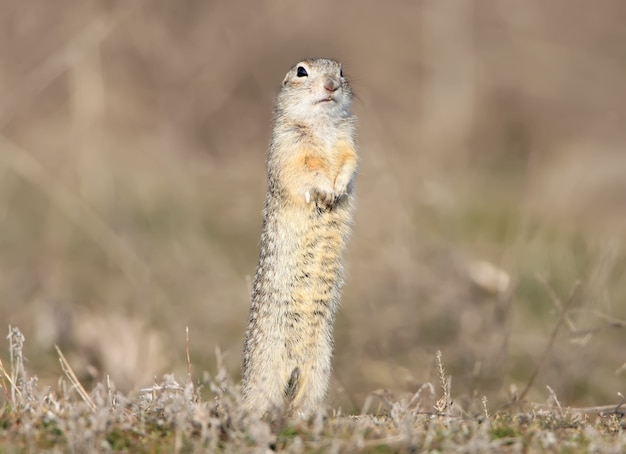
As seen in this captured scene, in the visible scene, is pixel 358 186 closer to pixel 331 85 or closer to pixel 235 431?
pixel 331 85

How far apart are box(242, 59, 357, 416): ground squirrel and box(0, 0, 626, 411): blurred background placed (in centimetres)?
162

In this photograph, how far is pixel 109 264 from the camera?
13.3m

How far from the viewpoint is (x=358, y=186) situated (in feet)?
45.7

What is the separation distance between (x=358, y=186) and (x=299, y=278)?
7.76 metres

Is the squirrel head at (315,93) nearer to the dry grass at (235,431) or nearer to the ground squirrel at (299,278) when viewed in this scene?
the ground squirrel at (299,278)

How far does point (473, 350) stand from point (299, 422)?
18.3 feet

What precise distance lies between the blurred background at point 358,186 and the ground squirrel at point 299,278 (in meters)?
1.62

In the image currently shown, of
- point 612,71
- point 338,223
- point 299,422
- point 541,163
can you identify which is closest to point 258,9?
point 541,163

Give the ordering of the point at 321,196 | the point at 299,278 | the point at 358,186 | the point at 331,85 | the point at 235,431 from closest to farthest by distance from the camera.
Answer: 1. the point at 235,431
2. the point at 299,278
3. the point at 321,196
4. the point at 331,85
5. the point at 358,186

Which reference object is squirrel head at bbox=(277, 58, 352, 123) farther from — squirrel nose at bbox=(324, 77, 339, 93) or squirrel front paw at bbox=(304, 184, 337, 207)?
squirrel front paw at bbox=(304, 184, 337, 207)

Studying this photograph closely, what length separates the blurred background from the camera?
10297 mm

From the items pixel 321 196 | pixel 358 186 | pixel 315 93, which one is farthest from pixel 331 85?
pixel 358 186

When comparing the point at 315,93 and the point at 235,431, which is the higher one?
the point at 315,93

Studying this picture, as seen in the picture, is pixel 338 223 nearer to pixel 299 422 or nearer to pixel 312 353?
pixel 312 353
